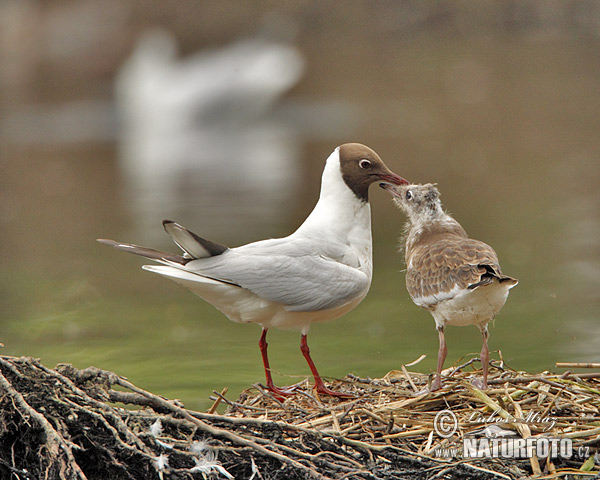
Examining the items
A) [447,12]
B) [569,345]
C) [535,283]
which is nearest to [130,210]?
[535,283]

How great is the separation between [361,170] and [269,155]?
9969 mm

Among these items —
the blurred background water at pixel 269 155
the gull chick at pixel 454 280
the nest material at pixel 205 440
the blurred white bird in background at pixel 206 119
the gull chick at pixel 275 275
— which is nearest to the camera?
the nest material at pixel 205 440

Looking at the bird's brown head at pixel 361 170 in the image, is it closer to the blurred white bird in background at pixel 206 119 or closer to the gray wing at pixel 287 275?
the gray wing at pixel 287 275

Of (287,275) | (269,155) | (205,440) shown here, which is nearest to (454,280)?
(287,275)

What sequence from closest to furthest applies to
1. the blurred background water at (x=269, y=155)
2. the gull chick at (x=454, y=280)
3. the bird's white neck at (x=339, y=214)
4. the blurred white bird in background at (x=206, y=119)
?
1. the gull chick at (x=454, y=280)
2. the bird's white neck at (x=339, y=214)
3. the blurred background water at (x=269, y=155)
4. the blurred white bird in background at (x=206, y=119)

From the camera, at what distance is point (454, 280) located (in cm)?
446

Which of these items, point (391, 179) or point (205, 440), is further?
point (391, 179)

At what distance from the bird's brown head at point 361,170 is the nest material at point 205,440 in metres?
1.68

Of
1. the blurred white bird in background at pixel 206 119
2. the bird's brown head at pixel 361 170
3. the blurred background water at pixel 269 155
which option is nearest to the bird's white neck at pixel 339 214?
the bird's brown head at pixel 361 170

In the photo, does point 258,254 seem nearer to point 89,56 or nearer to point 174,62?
point 174,62

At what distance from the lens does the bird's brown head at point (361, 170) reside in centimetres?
549

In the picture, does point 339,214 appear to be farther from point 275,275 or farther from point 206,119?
point 206,119

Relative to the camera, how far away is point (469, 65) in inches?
944

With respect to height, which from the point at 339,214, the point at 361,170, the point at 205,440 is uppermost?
the point at 361,170
